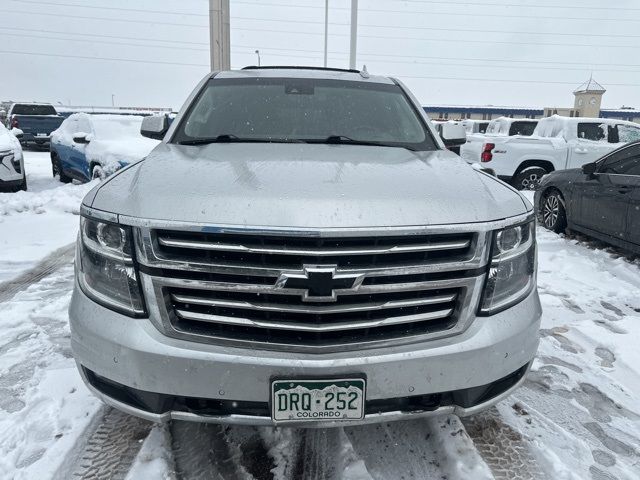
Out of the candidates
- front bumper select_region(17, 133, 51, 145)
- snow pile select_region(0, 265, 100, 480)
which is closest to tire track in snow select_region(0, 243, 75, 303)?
snow pile select_region(0, 265, 100, 480)

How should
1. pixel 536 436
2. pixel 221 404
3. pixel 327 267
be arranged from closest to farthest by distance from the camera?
1. pixel 327 267
2. pixel 221 404
3. pixel 536 436

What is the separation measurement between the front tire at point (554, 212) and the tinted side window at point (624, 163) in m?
0.99

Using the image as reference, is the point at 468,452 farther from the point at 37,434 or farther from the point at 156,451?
the point at 37,434

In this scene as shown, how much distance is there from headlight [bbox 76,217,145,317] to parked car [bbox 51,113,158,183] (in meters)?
6.71

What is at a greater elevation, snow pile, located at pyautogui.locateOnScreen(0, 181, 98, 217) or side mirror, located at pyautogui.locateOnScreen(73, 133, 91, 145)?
side mirror, located at pyautogui.locateOnScreen(73, 133, 91, 145)

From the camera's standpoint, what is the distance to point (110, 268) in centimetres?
186

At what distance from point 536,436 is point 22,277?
4527mm

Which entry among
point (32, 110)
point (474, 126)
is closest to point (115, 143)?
point (32, 110)

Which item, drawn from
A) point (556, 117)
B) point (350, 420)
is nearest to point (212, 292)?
point (350, 420)

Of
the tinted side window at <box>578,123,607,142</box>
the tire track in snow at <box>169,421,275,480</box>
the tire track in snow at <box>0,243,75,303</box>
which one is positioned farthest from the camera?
the tinted side window at <box>578,123,607,142</box>

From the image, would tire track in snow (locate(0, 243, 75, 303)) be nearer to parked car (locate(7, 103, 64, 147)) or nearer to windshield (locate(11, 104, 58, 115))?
parked car (locate(7, 103, 64, 147))

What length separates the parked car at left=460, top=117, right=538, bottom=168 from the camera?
10844 millimetres

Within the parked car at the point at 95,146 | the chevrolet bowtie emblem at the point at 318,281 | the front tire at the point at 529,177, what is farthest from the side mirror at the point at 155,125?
the front tire at the point at 529,177

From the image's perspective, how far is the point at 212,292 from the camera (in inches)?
69.9
